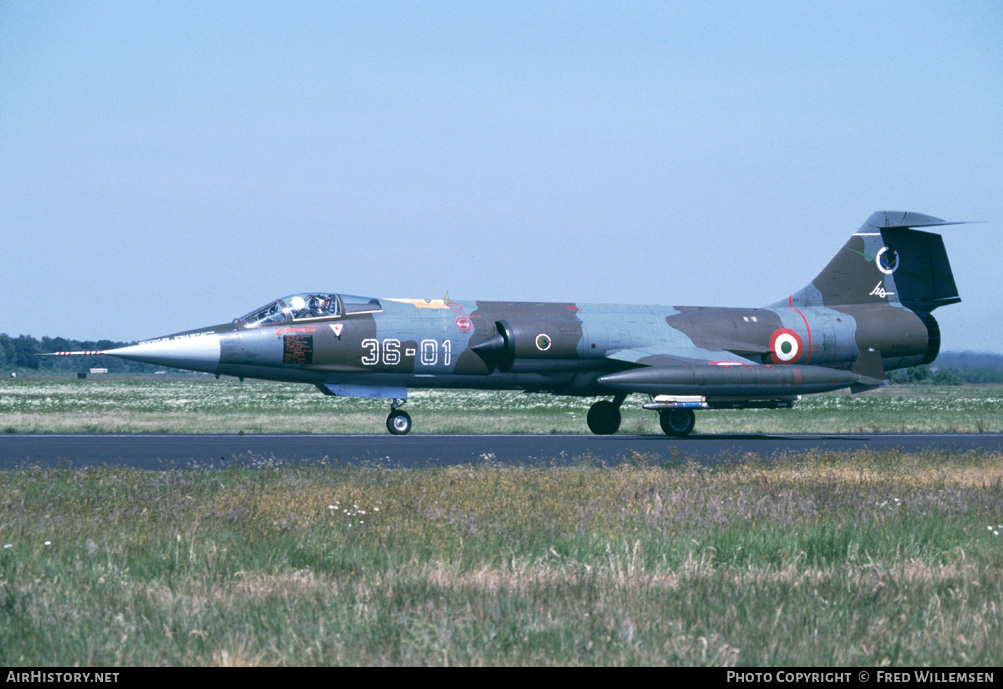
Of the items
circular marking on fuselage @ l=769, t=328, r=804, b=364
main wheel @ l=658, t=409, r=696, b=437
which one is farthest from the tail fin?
main wheel @ l=658, t=409, r=696, b=437

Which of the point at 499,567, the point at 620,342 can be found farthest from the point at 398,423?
the point at 499,567

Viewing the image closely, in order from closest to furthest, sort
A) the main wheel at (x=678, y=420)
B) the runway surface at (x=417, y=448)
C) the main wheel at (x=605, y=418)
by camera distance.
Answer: the runway surface at (x=417, y=448)
the main wheel at (x=678, y=420)
the main wheel at (x=605, y=418)

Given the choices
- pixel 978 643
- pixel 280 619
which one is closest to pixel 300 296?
pixel 280 619

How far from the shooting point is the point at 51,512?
9891 millimetres

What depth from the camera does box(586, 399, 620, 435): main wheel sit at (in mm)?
26422

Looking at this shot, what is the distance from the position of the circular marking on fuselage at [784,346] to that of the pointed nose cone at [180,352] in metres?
14.4

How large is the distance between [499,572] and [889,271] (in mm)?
24659

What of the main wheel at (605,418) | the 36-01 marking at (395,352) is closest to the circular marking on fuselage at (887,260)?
the main wheel at (605,418)

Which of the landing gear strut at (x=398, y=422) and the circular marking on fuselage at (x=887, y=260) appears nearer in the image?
the landing gear strut at (x=398, y=422)

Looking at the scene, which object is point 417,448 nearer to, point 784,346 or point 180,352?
point 180,352

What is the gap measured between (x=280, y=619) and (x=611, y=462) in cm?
1120

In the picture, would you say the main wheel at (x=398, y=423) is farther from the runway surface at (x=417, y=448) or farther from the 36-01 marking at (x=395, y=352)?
the 36-01 marking at (x=395, y=352)

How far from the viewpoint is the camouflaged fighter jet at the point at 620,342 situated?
23484mm

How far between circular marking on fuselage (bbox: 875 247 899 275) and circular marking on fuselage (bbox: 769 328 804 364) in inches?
151
